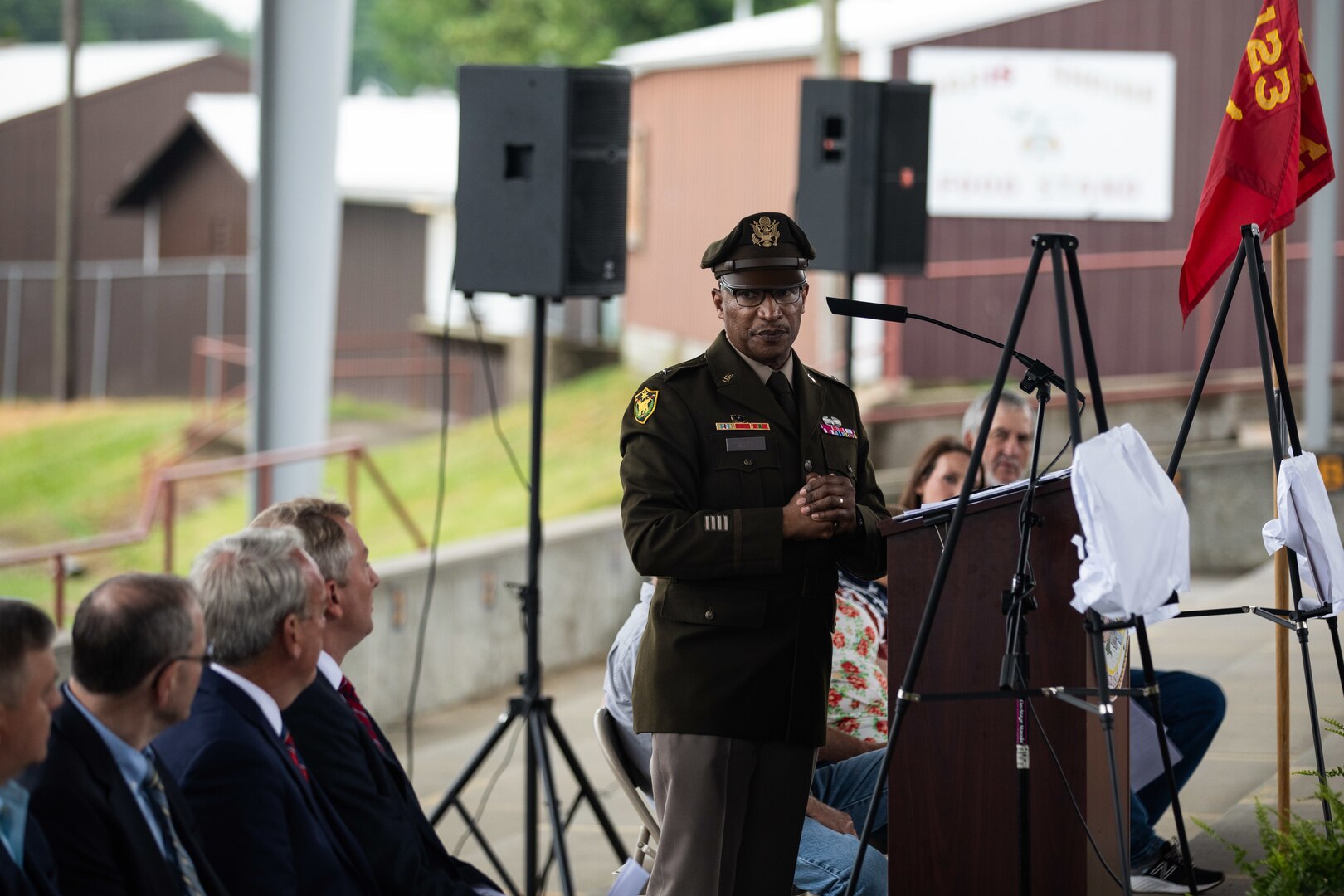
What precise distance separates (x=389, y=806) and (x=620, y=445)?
0.84m

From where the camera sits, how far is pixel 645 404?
3.06 metres

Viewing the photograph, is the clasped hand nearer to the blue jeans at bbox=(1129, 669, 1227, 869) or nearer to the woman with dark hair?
the woman with dark hair

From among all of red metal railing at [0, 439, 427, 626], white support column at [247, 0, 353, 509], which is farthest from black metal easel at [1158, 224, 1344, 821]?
red metal railing at [0, 439, 427, 626]

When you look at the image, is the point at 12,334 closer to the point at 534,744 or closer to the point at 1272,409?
the point at 534,744

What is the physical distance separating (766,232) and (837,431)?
427 mm

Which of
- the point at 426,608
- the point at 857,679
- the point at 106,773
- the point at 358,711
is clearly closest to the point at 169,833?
the point at 106,773

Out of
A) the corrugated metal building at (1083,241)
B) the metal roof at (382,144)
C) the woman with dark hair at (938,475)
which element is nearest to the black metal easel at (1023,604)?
the woman with dark hair at (938,475)

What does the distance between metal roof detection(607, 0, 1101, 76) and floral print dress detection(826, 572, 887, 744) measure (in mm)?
7485

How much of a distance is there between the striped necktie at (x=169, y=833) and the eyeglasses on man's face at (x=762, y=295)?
1368 mm

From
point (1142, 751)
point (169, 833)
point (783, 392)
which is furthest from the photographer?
point (1142, 751)

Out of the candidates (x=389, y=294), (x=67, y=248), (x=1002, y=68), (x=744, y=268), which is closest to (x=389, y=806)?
(x=744, y=268)

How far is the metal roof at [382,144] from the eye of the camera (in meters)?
24.1

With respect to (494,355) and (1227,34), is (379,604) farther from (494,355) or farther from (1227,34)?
(494,355)

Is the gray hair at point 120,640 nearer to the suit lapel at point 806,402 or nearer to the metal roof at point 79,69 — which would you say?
the suit lapel at point 806,402
